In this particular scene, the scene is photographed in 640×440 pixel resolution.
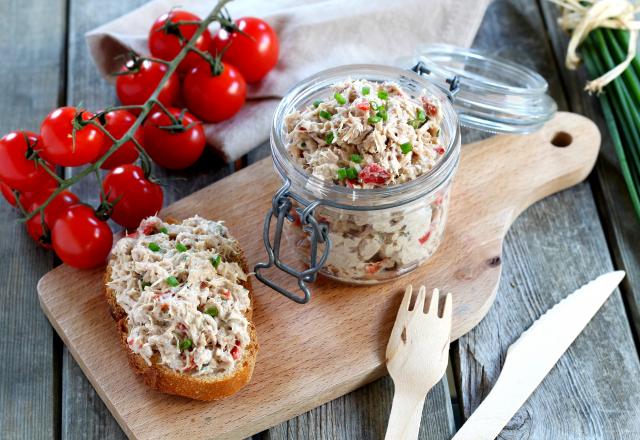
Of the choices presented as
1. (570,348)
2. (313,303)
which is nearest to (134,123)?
(313,303)

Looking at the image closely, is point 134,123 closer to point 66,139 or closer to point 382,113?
point 66,139

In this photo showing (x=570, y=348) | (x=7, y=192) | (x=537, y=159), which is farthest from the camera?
(x=537, y=159)

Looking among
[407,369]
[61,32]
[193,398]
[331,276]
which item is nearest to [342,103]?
[331,276]

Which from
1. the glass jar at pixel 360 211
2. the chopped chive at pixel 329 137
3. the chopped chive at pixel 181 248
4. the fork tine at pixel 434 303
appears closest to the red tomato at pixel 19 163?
the chopped chive at pixel 181 248

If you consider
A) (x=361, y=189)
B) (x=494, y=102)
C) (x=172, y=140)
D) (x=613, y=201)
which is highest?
(x=361, y=189)

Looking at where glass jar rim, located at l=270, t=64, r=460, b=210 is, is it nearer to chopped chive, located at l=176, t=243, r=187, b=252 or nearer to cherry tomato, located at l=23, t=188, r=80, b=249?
chopped chive, located at l=176, t=243, r=187, b=252

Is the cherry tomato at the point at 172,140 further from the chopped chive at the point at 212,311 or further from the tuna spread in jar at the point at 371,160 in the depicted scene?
the chopped chive at the point at 212,311
